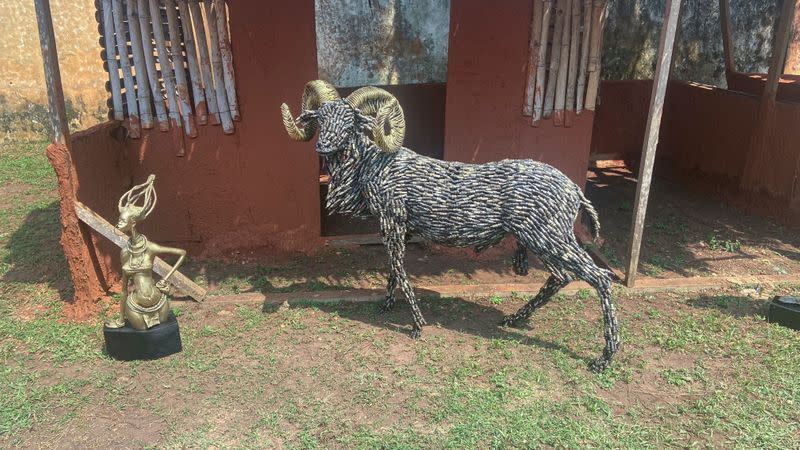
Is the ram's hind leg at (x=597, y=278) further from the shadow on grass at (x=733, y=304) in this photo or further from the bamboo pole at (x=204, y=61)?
the bamboo pole at (x=204, y=61)

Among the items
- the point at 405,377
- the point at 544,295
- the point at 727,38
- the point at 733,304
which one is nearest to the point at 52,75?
the point at 405,377

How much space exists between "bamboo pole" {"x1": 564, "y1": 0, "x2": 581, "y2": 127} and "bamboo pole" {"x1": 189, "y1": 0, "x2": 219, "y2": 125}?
13.2 feet

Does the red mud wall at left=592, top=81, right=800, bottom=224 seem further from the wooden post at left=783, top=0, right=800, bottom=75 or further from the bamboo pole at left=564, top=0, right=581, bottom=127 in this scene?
the bamboo pole at left=564, top=0, right=581, bottom=127

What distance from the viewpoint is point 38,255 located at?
667cm

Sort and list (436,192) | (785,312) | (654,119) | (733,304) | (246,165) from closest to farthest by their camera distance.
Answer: (436,192), (785,312), (654,119), (733,304), (246,165)

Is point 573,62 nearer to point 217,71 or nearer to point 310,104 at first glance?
point 310,104

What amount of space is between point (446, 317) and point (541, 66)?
305 cm

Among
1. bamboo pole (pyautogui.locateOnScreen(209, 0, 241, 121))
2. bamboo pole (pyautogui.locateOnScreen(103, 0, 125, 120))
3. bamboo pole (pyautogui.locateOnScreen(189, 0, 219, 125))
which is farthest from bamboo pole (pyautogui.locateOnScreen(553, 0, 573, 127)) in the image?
bamboo pole (pyautogui.locateOnScreen(103, 0, 125, 120))

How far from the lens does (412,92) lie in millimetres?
10297

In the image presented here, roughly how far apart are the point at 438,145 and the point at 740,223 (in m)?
5.05

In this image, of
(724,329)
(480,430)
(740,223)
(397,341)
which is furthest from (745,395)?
(740,223)

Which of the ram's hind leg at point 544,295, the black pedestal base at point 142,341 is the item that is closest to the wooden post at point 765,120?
the ram's hind leg at point 544,295

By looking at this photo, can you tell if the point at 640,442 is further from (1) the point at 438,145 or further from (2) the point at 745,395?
(1) the point at 438,145

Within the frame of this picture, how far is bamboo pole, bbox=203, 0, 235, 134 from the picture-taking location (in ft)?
20.0
